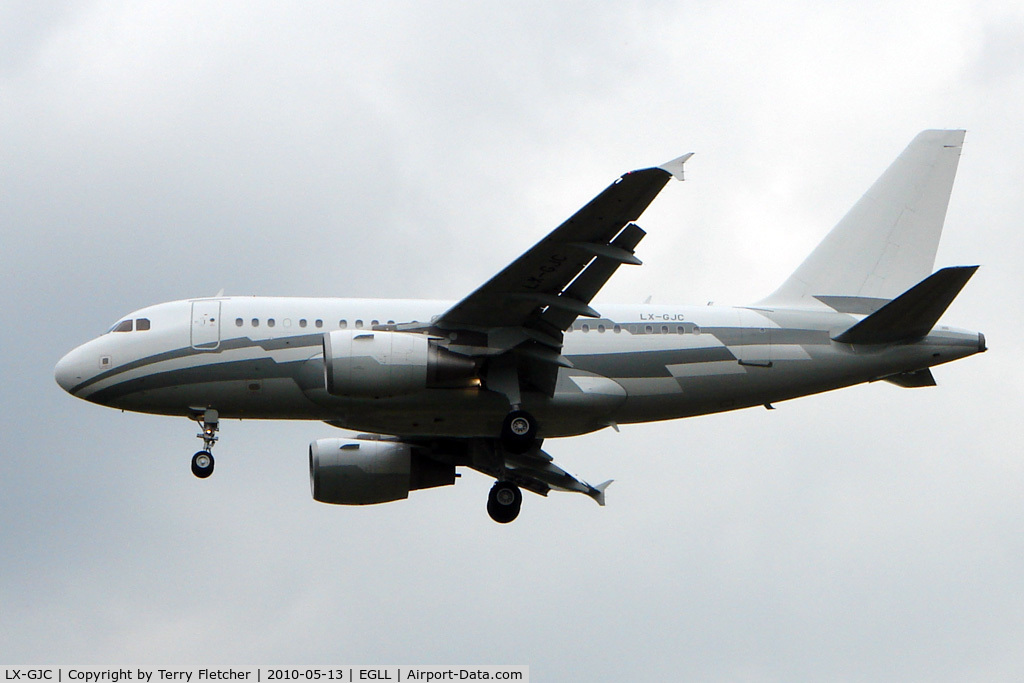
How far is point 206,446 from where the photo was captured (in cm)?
3128

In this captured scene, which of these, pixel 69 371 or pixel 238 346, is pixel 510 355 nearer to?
pixel 238 346

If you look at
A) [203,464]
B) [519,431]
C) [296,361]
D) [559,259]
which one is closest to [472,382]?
[519,431]

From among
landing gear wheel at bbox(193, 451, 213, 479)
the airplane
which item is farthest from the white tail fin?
landing gear wheel at bbox(193, 451, 213, 479)

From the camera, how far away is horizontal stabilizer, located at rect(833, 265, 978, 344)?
29703 mm

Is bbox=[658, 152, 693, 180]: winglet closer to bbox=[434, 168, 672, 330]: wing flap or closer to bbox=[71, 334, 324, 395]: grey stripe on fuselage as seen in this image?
bbox=[434, 168, 672, 330]: wing flap

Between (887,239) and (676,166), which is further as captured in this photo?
(887,239)

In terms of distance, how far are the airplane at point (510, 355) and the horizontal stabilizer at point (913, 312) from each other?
4 centimetres

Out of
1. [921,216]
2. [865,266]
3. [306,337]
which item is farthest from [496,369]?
[921,216]

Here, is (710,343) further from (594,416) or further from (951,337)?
(951,337)

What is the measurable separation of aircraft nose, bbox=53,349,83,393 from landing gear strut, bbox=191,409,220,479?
3064 millimetres

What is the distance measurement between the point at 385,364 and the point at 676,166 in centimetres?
825

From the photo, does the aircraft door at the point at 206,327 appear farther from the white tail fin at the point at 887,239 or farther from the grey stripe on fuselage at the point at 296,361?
the white tail fin at the point at 887,239

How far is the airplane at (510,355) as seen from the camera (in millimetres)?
29391

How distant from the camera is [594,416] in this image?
31328 millimetres
